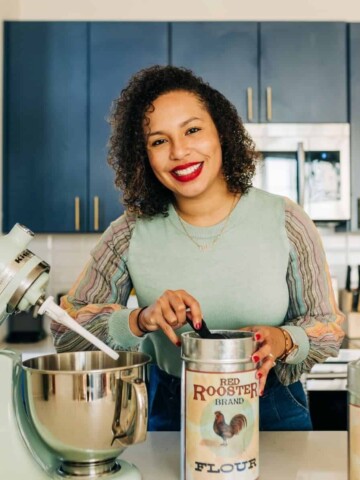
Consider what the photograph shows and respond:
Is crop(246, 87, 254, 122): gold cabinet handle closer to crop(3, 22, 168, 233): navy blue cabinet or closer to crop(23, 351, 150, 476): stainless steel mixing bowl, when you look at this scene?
crop(3, 22, 168, 233): navy blue cabinet

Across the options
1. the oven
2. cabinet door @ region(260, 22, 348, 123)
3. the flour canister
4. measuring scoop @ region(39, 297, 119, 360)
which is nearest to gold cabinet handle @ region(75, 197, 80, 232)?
cabinet door @ region(260, 22, 348, 123)

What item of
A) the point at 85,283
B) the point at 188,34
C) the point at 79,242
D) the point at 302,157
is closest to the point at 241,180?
the point at 85,283

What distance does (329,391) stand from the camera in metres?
2.71

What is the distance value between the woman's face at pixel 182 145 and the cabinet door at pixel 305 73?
1554mm

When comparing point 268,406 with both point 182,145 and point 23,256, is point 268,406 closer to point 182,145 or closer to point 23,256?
point 182,145

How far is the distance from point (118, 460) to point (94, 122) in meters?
2.12

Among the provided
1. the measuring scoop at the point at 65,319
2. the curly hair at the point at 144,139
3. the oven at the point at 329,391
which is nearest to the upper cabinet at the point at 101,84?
the oven at the point at 329,391

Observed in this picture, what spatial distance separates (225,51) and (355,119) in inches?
25.9

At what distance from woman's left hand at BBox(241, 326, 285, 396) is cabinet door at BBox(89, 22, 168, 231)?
1.85 m

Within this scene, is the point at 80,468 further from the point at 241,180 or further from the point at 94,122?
the point at 94,122

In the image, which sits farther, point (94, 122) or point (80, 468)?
point (94, 122)
